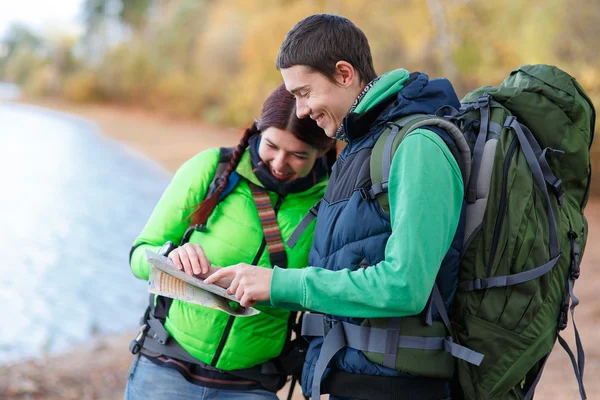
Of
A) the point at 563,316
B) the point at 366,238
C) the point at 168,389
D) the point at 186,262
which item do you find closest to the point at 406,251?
the point at 366,238

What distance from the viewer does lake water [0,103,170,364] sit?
7.36 m

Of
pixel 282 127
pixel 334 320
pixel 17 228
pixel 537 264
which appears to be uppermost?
pixel 282 127

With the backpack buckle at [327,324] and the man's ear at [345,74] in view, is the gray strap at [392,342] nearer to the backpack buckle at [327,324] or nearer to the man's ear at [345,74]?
the backpack buckle at [327,324]

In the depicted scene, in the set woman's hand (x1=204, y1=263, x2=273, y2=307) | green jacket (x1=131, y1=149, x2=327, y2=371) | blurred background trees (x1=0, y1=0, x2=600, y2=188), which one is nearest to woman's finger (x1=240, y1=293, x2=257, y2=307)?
woman's hand (x1=204, y1=263, x2=273, y2=307)

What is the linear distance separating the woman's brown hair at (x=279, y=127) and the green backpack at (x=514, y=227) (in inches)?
21.6

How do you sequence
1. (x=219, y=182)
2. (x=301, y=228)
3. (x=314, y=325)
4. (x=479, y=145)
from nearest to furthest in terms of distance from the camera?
(x=479, y=145) < (x=314, y=325) < (x=301, y=228) < (x=219, y=182)

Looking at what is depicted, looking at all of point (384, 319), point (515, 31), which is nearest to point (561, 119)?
point (384, 319)

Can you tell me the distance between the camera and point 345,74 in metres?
1.66

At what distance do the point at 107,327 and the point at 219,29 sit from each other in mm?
18739

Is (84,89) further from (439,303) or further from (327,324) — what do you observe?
(439,303)

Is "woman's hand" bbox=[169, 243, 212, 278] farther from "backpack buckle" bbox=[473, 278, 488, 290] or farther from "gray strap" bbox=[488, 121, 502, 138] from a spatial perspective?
"gray strap" bbox=[488, 121, 502, 138]

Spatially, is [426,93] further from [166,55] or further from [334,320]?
[166,55]

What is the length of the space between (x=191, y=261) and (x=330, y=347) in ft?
1.55

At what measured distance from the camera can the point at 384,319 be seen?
1.56 metres
